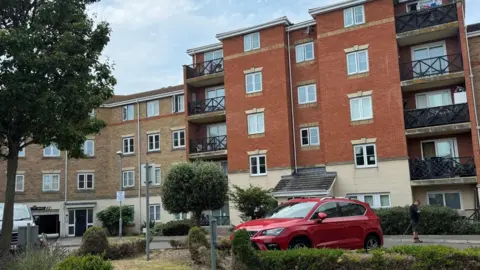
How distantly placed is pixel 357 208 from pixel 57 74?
925 centimetres

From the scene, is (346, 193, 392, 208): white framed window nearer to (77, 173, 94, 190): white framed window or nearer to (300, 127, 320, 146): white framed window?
(300, 127, 320, 146): white framed window

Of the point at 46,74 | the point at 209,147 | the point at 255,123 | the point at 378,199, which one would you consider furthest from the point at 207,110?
the point at 46,74

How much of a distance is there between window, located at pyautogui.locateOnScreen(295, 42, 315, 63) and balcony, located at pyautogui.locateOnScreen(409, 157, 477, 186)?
9.72 metres

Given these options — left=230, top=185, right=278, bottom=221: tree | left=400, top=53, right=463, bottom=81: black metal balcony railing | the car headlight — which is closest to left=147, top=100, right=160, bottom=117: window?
left=230, top=185, right=278, bottom=221: tree

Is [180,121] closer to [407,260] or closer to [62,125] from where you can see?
[62,125]

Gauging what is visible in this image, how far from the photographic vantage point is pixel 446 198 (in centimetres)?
2616

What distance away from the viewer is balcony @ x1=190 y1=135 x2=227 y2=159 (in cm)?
3384

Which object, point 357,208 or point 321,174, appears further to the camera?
point 321,174

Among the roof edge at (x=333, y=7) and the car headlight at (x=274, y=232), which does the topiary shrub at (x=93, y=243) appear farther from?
the roof edge at (x=333, y=7)

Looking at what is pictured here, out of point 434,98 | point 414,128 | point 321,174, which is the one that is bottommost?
point 321,174

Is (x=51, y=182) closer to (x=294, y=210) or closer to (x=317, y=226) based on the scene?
(x=294, y=210)

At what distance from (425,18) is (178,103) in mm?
20117

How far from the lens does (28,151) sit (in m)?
41.2

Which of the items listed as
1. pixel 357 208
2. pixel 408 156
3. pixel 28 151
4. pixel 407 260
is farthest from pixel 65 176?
pixel 407 260
